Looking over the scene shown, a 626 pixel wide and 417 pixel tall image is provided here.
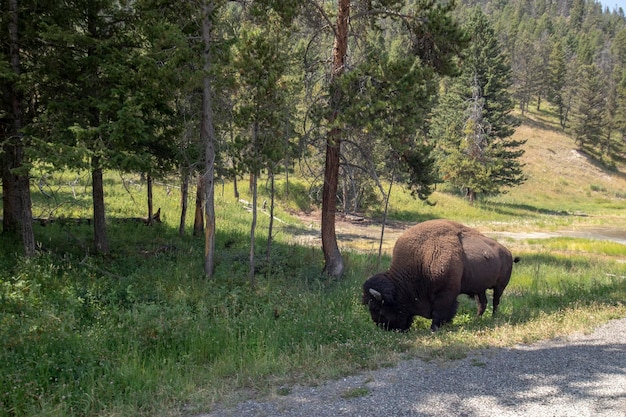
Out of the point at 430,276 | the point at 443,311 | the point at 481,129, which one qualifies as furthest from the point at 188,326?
the point at 481,129

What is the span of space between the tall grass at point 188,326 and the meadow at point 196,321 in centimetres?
3

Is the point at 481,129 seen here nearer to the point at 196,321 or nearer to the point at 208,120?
the point at 208,120

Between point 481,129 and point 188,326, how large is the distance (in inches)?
1766

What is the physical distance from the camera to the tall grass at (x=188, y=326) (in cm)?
557

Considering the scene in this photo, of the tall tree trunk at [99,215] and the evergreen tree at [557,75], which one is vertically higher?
the evergreen tree at [557,75]

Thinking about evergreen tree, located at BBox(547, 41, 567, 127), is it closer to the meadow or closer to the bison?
the meadow

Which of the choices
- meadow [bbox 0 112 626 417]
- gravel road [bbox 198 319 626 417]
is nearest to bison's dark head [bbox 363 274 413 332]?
meadow [bbox 0 112 626 417]

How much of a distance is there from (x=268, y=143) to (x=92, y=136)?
428 cm

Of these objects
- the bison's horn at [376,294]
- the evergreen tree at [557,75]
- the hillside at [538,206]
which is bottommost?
the hillside at [538,206]

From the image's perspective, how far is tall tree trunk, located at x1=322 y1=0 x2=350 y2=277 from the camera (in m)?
13.0

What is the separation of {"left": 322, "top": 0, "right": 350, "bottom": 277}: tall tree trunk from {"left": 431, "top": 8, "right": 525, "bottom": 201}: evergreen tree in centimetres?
3411

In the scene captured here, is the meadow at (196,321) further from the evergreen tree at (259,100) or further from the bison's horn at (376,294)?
the evergreen tree at (259,100)

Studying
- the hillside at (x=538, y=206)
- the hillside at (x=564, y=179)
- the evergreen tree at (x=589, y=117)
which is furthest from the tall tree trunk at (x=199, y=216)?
the evergreen tree at (x=589, y=117)

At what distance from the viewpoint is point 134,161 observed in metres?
10.1
